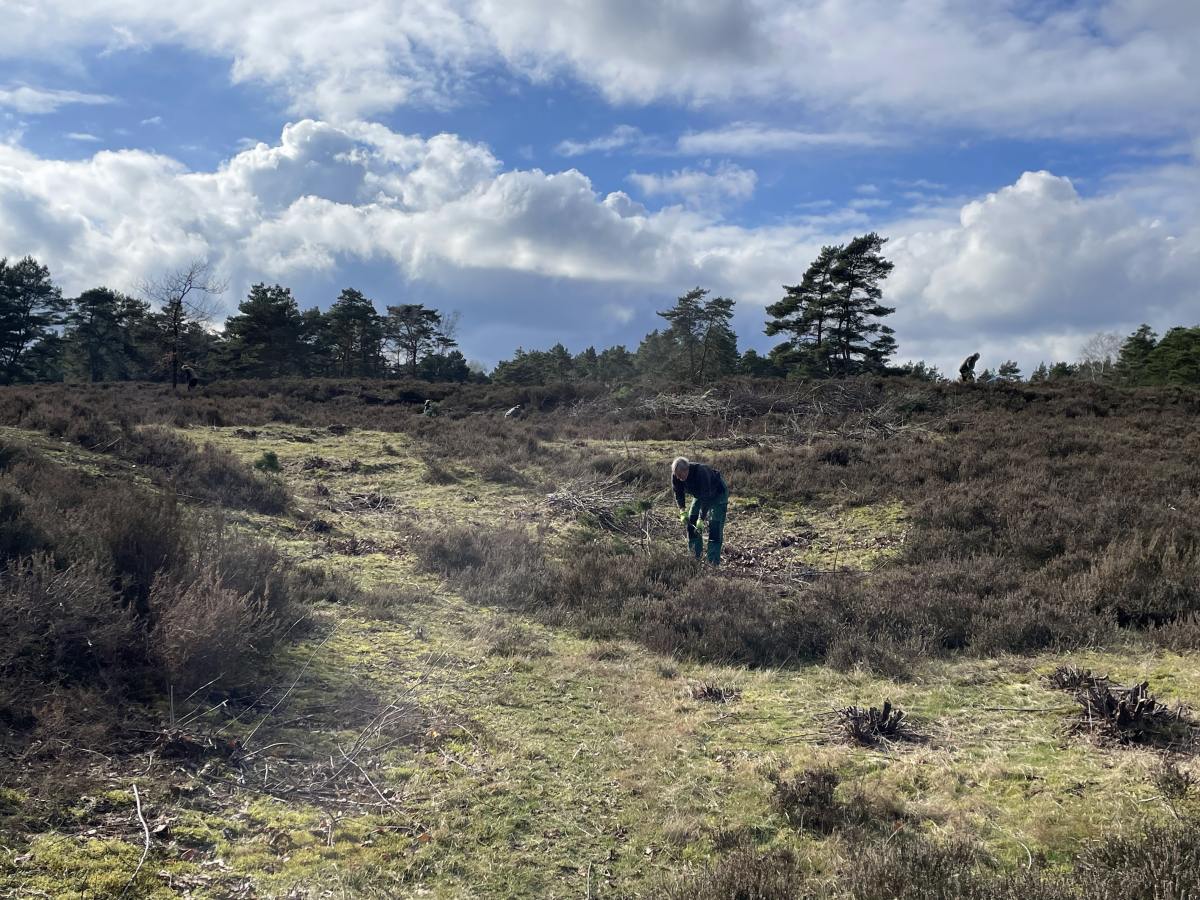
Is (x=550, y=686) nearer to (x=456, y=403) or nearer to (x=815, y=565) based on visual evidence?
(x=815, y=565)

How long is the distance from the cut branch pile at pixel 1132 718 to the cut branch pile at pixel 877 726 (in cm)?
96

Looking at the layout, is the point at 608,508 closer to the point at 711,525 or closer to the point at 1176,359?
the point at 711,525

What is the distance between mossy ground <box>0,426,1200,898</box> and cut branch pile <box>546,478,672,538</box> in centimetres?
441

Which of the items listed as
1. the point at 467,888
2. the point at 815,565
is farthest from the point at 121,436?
the point at 467,888

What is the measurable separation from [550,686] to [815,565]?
17.1ft

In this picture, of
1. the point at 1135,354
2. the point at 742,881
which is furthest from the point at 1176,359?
the point at 742,881

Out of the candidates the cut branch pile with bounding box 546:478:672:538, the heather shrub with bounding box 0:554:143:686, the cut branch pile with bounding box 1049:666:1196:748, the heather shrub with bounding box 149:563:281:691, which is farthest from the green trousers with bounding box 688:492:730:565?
the heather shrub with bounding box 0:554:143:686

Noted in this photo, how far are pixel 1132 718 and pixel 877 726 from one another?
4.60ft

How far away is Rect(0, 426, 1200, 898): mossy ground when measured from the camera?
3275 millimetres

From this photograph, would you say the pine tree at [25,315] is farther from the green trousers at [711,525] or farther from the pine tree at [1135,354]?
the pine tree at [1135,354]

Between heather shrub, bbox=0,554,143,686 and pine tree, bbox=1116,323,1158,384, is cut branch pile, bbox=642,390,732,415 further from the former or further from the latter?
pine tree, bbox=1116,323,1158,384

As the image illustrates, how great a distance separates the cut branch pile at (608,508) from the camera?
11.6 metres

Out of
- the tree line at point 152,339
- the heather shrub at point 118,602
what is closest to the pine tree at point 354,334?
the tree line at point 152,339

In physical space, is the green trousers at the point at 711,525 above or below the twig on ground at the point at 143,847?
above
